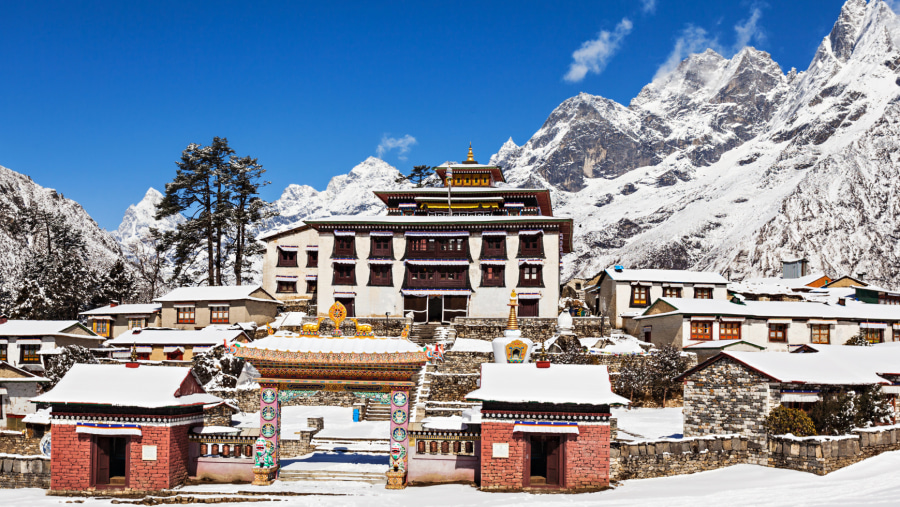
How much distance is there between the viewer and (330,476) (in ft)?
63.9

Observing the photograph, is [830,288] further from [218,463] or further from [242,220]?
[218,463]

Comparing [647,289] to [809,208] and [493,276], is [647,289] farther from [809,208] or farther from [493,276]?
[809,208]

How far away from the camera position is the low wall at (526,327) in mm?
41469

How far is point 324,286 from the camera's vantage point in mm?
47750

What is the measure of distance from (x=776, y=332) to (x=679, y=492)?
1077 inches

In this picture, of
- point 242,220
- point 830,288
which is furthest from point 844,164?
point 242,220

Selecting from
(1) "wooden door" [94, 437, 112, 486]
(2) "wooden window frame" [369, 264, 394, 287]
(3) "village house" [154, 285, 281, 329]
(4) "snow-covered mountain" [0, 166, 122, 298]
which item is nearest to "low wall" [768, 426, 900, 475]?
(1) "wooden door" [94, 437, 112, 486]

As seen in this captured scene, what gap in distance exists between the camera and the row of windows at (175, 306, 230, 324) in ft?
157

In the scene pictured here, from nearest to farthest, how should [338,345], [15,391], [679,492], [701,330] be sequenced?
[679,492] → [338,345] → [15,391] → [701,330]

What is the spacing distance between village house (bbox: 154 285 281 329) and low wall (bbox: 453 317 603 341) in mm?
14727

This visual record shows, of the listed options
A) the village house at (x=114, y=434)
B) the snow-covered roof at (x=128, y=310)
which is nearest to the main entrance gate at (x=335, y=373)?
the village house at (x=114, y=434)

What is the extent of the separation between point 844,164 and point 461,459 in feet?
468

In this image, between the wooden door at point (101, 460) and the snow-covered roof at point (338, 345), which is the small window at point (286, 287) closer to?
the snow-covered roof at point (338, 345)

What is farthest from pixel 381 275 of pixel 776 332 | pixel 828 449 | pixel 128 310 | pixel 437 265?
pixel 828 449
